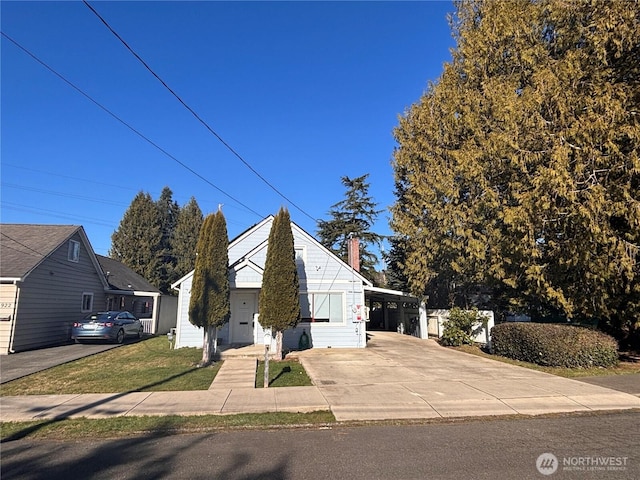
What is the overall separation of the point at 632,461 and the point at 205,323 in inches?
415

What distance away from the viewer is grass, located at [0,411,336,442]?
5.80 meters

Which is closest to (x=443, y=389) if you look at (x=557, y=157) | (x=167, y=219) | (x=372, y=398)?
(x=372, y=398)

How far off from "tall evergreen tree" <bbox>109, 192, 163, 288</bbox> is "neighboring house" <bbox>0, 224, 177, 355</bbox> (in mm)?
16998

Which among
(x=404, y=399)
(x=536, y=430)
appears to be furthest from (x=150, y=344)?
(x=536, y=430)

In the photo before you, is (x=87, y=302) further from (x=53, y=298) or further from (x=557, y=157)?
(x=557, y=157)

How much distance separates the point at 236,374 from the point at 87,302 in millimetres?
14104

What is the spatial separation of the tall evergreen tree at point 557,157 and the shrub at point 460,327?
5.60ft

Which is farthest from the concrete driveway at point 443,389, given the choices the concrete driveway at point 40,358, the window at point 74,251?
the window at point 74,251

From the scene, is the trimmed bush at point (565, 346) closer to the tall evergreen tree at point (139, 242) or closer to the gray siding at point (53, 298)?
the gray siding at point (53, 298)

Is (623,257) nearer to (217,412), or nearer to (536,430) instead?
(536,430)

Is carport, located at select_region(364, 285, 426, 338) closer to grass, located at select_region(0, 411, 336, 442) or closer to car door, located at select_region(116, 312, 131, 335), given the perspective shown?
grass, located at select_region(0, 411, 336, 442)

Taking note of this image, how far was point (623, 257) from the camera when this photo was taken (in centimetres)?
1044

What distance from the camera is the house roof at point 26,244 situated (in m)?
15.1

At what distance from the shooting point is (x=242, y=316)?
1680 cm
